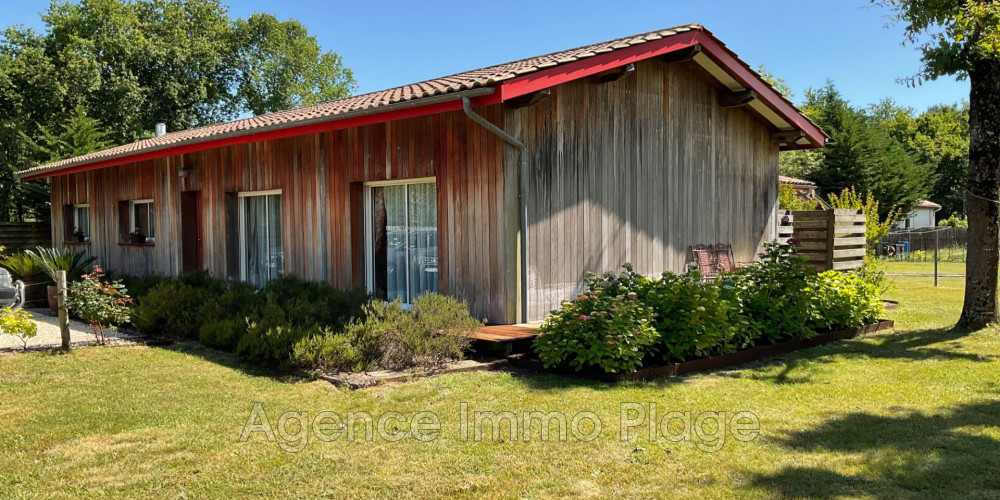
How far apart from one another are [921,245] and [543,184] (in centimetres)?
2859

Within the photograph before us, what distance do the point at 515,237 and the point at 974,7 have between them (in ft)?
19.3

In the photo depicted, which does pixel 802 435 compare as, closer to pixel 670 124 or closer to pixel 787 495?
pixel 787 495

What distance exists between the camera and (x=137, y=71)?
3250 cm

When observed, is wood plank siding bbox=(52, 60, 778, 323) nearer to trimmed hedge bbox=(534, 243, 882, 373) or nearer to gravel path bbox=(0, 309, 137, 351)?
trimmed hedge bbox=(534, 243, 882, 373)

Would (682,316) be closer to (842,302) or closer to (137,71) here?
(842,302)

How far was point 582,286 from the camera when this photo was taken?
906 cm

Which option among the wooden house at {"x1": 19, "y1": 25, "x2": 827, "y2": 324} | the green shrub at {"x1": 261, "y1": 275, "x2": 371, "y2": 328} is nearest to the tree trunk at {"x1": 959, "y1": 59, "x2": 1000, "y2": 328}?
the wooden house at {"x1": 19, "y1": 25, "x2": 827, "y2": 324}

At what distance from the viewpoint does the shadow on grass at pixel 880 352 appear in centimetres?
718

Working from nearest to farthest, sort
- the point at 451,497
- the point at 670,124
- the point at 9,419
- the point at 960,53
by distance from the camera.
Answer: the point at 451,497
the point at 9,419
the point at 960,53
the point at 670,124

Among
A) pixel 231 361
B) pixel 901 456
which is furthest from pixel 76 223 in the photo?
pixel 901 456

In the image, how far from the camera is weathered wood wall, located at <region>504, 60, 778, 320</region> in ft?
28.2

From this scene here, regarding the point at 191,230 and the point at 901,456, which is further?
the point at 191,230

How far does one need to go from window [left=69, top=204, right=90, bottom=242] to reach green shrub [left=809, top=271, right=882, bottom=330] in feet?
50.6

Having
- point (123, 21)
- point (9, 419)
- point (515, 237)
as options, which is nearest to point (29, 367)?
point (9, 419)
